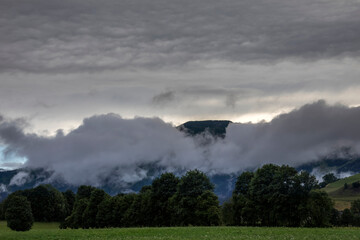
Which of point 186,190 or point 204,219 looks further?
point 186,190

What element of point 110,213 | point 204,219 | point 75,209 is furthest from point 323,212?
point 75,209

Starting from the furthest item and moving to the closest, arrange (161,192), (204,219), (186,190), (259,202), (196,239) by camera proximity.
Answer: (161,192) < (186,190) < (204,219) < (259,202) < (196,239)

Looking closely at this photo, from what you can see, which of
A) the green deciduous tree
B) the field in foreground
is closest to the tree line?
the green deciduous tree

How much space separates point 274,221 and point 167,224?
3811 centimetres

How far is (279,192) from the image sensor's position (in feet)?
328

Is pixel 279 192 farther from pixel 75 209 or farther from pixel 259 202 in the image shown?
pixel 75 209

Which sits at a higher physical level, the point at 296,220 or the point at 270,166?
the point at 270,166

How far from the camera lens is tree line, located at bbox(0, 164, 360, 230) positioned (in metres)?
96.1

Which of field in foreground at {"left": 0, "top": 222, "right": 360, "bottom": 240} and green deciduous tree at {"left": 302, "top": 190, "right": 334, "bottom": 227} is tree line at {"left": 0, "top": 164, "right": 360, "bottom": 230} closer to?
green deciduous tree at {"left": 302, "top": 190, "right": 334, "bottom": 227}

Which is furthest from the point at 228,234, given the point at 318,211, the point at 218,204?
the point at 218,204

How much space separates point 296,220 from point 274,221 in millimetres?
5924

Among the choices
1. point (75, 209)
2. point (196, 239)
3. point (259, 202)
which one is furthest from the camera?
point (75, 209)

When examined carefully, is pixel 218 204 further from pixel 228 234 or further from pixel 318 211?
pixel 228 234

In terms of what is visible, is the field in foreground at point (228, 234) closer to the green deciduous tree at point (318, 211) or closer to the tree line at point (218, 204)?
the green deciduous tree at point (318, 211)
